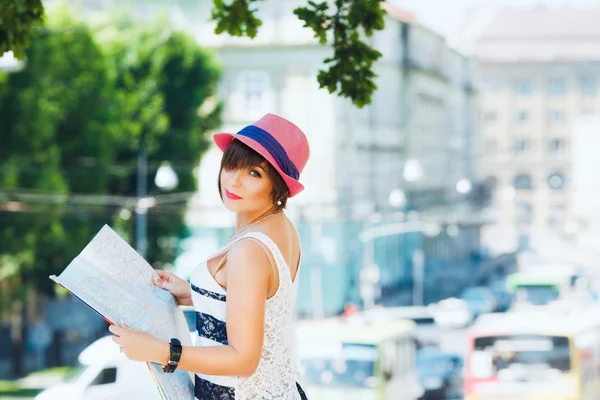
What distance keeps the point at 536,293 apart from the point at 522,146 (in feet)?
215

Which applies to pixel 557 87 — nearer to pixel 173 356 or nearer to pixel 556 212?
pixel 556 212

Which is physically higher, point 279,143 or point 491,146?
point 491,146

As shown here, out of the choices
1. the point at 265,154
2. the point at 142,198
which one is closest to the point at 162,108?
the point at 142,198

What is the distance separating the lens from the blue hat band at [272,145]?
10.5ft

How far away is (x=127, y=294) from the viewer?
3217 millimetres

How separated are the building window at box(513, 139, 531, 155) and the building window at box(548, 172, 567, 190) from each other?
11.4 feet

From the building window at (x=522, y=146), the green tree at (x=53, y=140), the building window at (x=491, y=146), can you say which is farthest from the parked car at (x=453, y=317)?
the building window at (x=522, y=146)

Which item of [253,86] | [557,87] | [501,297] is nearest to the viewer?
[253,86]

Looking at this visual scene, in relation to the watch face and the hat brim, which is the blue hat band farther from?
the watch face

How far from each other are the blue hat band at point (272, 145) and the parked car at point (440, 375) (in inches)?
988

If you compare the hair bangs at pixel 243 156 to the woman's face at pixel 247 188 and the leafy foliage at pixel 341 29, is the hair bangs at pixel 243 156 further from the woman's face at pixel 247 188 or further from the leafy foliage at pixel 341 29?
the leafy foliage at pixel 341 29

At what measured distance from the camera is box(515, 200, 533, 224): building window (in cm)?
10589

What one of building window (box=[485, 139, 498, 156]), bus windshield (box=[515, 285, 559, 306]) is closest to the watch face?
bus windshield (box=[515, 285, 559, 306])

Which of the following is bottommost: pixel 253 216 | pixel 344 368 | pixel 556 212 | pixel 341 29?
pixel 344 368
